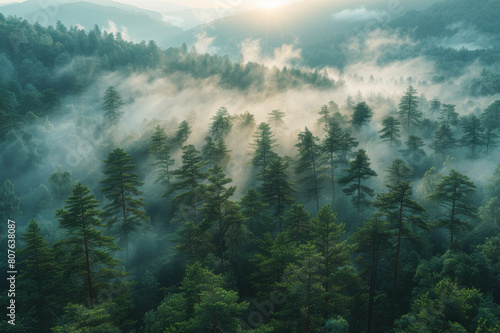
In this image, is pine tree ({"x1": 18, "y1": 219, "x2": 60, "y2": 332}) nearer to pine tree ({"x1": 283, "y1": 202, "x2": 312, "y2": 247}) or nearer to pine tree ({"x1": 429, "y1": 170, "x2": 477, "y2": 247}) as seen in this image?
pine tree ({"x1": 283, "y1": 202, "x2": 312, "y2": 247})

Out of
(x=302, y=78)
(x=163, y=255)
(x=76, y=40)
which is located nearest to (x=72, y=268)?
(x=163, y=255)

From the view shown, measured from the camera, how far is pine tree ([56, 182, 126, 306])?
923 inches

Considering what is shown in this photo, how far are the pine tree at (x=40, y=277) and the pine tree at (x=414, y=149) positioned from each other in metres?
56.8

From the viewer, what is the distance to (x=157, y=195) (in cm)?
5369

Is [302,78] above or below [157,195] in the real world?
above

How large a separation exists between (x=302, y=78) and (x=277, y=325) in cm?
11671

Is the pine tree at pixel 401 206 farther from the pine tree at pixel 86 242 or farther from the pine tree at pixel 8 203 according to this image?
the pine tree at pixel 8 203

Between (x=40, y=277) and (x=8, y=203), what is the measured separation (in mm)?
26307

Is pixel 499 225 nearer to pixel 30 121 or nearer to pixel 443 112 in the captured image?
pixel 443 112

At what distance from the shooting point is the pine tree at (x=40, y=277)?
27.0m

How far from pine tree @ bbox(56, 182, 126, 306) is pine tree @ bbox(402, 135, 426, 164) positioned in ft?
170

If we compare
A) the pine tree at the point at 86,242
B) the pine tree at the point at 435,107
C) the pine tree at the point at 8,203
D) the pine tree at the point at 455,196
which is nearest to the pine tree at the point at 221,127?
the pine tree at the point at 8,203

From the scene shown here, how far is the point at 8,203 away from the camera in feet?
153

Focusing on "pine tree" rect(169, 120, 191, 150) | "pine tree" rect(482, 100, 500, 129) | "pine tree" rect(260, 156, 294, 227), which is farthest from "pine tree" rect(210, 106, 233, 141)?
"pine tree" rect(482, 100, 500, 129)
